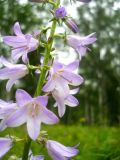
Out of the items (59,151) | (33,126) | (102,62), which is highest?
(33,126)

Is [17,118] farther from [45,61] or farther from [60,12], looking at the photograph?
[60,12]

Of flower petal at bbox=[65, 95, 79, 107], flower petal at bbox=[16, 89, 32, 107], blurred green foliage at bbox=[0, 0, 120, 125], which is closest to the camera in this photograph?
flower petal at bbox=[16, 89, 32, 107]

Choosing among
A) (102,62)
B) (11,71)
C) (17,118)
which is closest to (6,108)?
(17,118)

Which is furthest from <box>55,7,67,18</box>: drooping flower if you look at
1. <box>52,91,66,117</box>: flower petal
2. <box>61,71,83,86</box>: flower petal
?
<box>52,91,66,117</box>: flower petal

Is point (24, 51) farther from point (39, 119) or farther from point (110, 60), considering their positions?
point (110, 60)

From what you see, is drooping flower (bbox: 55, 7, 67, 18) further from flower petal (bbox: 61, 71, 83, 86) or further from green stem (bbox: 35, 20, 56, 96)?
flower petal (bbox: 61, 71, 83, 86)

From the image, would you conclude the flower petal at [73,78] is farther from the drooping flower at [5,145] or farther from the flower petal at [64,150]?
the drooping flower at [5,145]

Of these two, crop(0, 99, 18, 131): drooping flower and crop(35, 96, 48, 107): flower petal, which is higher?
crop(35, 96, 48, 107): flower petal
